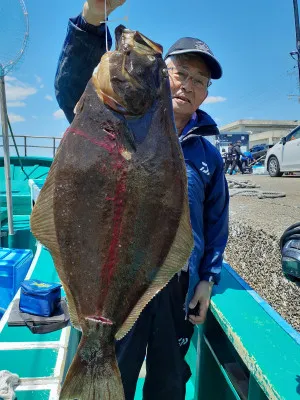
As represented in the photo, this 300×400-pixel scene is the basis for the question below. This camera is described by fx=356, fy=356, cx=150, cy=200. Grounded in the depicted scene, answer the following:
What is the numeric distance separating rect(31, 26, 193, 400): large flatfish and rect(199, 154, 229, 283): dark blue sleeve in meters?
0.74

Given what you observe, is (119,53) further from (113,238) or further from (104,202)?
(113,238)

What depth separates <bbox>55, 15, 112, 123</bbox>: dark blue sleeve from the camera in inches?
66.3

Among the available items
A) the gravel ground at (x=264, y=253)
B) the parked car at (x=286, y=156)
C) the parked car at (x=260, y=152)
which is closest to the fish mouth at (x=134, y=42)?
the gravel ground at (x=264, y=253)

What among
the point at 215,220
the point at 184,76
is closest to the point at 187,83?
the point at 184,76

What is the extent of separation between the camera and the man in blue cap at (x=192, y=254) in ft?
6.63

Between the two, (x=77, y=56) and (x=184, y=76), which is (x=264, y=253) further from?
(x=77, y=56)

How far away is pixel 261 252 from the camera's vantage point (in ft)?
11.9

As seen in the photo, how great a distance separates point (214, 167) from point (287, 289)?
1.58 metres

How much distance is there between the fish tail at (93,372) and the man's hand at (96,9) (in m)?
1.33

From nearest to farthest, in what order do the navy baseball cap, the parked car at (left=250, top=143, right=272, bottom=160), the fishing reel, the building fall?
1. the fishing reel
2. the navy baseball cap
3. the parked car at (left=250, top=143, right=272, bottom=160)
4. the building

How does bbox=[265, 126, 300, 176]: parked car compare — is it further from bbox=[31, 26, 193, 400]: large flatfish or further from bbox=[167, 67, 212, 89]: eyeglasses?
bbox=[31, 26, 193, 400]: large flatfish

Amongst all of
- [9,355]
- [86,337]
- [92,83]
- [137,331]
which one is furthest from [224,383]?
[92,83]

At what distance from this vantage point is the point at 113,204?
4.32 feet

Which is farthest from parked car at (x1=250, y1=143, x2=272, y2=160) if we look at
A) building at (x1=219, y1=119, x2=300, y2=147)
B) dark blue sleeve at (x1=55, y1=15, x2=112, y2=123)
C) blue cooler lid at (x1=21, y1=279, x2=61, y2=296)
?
dark blue sleeve at (x1=55, y1=15, x2=112, y2=123)
